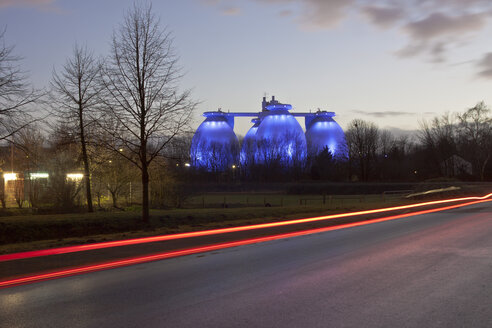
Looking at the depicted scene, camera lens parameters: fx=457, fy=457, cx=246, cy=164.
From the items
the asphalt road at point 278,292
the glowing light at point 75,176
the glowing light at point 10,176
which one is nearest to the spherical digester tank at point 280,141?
the glowing light at point 10,176

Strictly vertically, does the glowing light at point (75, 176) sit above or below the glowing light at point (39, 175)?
below

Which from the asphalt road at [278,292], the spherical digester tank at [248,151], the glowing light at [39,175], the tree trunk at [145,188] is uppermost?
the spherical digester tank at [248,151]

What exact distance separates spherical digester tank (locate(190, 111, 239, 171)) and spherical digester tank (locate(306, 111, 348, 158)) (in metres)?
18.0

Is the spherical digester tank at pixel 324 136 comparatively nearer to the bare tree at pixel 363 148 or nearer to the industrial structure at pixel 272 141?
the industrial structure at pixel 272 141

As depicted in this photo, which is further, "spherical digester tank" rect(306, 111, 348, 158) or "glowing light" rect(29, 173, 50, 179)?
"spherical digester tank" rect(306, 111, 348, 158)

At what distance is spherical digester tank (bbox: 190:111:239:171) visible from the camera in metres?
87.5

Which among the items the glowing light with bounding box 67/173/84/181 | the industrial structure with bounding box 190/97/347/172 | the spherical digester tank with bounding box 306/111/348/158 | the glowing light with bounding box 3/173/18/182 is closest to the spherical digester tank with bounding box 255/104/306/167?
the industrial structure with bounding box 190/97/347/172

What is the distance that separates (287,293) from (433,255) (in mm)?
4711

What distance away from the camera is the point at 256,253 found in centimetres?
1056

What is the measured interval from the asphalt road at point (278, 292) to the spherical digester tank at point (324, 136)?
91970 mm

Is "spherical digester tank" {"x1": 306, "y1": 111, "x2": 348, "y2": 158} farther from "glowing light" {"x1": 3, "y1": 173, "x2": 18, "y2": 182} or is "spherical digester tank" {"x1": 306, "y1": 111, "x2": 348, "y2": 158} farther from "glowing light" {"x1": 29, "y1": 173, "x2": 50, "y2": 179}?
"glowing light" {"x1": 29, "y1": 173, "x2": 50, "y2": 179}

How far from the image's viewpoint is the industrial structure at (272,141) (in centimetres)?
9012

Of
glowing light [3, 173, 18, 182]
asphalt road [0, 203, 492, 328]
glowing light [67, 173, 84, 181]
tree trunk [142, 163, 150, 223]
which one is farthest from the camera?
glowing light [3, 173, 18, 182]

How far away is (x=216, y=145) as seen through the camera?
9694 centimetres
